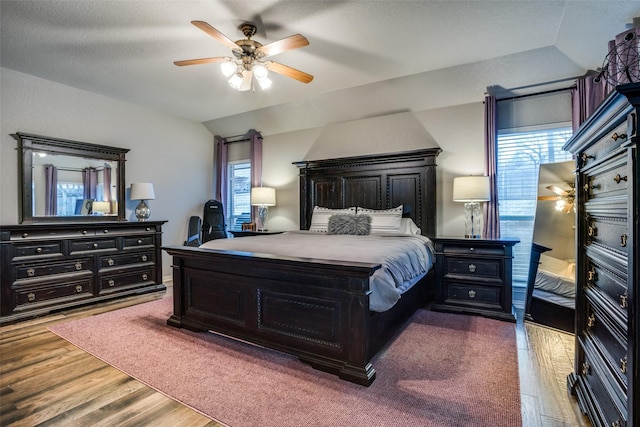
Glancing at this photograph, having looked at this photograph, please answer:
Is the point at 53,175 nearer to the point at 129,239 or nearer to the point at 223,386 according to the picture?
the point at 129,239

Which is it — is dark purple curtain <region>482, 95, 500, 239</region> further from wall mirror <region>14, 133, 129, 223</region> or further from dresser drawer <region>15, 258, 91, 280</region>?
wall mirror <region>14, 133, 129, 223</region>

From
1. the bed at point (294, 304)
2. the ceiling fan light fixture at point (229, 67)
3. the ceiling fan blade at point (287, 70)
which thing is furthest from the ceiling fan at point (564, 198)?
the ceiling fan light fixture at point (229, 67)

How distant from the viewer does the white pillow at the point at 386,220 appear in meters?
3.80

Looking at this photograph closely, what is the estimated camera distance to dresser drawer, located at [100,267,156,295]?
392cm

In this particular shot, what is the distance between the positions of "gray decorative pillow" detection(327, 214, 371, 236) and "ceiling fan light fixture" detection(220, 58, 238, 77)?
208 cm

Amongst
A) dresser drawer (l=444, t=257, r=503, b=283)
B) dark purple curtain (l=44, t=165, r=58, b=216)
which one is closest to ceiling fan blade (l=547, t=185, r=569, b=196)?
dresser drawer (l=444, t=257, r=503, b=283)

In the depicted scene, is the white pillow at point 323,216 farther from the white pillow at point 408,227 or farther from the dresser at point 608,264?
the dresser at point 608,264

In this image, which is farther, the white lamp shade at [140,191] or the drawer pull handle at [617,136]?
the white lamp shade at [140,191]

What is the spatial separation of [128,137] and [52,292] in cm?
238

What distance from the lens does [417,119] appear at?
428 cm

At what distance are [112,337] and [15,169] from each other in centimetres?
257

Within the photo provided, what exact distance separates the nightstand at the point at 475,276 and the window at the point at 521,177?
620 mm

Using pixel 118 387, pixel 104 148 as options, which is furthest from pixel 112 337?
pixel 104 148

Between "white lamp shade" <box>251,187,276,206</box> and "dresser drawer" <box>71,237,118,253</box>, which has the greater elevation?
"white lamp shade" <box>251,187,276,206</box>
